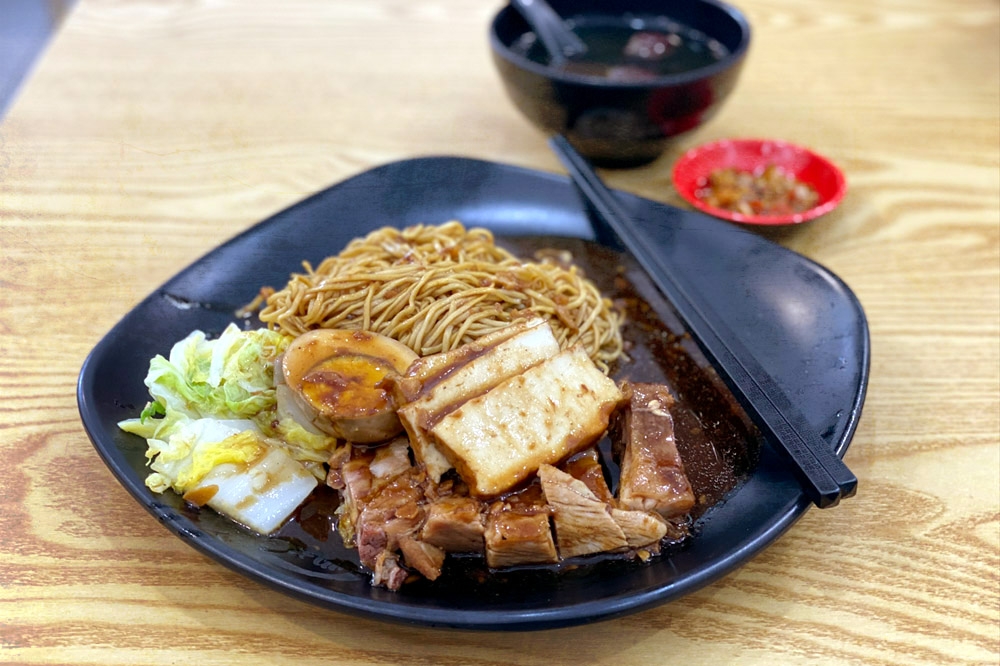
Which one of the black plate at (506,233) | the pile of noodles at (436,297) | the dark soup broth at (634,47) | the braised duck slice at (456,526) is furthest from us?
the dark soup broth at (634,47)

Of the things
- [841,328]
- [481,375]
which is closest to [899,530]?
[841,328]

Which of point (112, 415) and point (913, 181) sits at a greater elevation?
point (112, 415)

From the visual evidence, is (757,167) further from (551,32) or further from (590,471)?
(590,471)

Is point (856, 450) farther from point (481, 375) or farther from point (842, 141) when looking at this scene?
point (842, 141)

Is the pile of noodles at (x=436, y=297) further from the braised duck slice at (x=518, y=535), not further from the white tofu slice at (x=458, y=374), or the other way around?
the braised duck slice at (x=518, y=535)

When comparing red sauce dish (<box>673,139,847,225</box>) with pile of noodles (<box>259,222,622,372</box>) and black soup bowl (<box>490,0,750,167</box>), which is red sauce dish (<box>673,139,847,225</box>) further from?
pile of noodles (<box>259,222,622,372</box>)

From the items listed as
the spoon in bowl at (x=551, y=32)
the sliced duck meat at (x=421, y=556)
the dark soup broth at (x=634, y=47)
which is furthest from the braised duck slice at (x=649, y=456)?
the spoon in bowl at (x=551, y=32)
